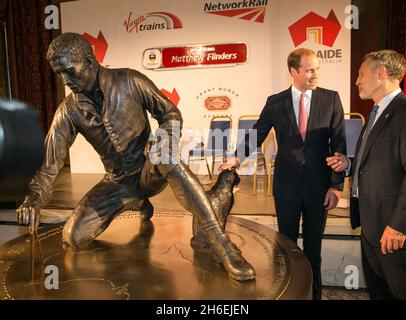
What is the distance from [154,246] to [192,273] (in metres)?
0.44

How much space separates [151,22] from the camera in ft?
20.8

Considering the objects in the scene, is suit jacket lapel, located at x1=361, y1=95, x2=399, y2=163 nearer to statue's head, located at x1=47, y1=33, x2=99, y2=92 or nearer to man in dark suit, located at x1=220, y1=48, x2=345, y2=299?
man in dark suit, located at x1=220, y1=48, x2=345, y2=299

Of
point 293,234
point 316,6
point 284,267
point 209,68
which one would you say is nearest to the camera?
point 284,267

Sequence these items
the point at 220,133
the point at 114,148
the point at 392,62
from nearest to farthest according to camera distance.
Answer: the point at 392,62
the point at 114,148
the point at 220,133

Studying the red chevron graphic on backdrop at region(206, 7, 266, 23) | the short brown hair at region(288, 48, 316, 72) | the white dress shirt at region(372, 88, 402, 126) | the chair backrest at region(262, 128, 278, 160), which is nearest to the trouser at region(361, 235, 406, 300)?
the white dress shirt at region(372, 88, 402, 126)

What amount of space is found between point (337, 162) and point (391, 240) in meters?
0.54

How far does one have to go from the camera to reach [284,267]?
1.68m

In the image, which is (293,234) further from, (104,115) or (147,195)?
(104,115)

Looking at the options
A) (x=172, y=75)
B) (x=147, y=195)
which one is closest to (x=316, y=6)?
(x=172, y=75)

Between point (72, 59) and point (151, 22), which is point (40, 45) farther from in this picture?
point (72, 59)

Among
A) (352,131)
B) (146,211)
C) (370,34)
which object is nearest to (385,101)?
(146,211)

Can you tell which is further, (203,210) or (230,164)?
(230,164)

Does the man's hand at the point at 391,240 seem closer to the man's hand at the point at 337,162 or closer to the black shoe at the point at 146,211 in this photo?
the man's hand at the point at 337,162

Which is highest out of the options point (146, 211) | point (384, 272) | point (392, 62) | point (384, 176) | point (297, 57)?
point (297, 57)
